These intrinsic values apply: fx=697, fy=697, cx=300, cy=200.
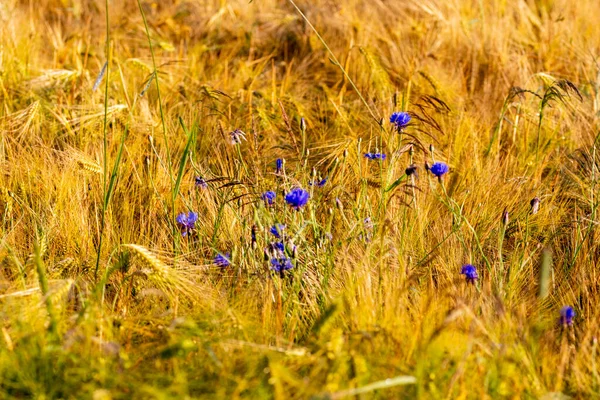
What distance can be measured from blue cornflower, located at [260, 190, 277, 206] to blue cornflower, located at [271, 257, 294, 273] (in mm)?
185

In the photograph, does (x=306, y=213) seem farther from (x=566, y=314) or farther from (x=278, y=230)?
(x=566, y=314)

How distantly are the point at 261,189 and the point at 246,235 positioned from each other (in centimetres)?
20

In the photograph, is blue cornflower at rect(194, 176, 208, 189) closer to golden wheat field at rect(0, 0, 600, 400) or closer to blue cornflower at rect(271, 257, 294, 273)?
golden wheat field at rect(0, 0, 600, 400)

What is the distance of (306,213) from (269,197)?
0.93 ft

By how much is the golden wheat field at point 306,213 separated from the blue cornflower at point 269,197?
0.03 meters

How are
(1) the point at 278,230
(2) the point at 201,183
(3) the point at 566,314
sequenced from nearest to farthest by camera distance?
(3) the point at 566,314 → (1) the point at 278,230 → (2) the point at 201,183

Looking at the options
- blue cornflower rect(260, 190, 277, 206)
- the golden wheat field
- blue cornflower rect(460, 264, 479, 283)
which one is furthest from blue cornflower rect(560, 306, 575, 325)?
blue cornflower rect(260, 190, 277, 206)

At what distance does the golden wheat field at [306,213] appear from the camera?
140cm

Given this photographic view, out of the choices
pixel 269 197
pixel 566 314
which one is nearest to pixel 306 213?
pixel 269 197

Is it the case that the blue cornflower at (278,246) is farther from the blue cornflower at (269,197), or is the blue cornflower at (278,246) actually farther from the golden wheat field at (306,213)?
the blue cornflower at (269,197)

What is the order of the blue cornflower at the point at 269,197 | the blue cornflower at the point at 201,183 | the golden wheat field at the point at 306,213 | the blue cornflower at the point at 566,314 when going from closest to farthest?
the golden wheat field at the point at 306,213
the blue cornflower at the point at 566,314
the blue cornflower at the point at 269,197
the blue cornflower at the point at 201,183

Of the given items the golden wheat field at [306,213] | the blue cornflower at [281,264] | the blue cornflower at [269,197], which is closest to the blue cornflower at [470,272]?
the golden wheat field at [306,213]

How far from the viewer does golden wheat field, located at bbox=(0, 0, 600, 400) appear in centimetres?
140

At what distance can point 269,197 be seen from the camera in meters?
1.87
